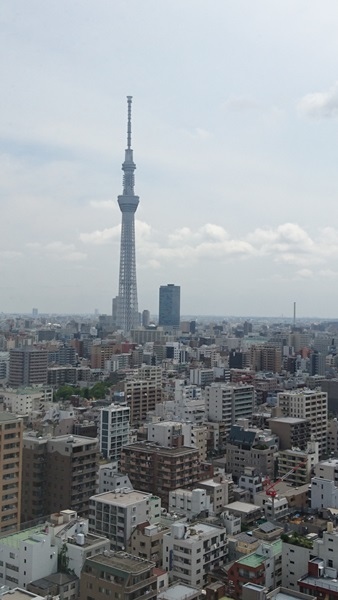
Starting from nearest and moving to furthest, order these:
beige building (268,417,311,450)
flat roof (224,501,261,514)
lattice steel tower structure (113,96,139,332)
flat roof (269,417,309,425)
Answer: flat roof (224,501,261,514) → beige building (268,417,311,450) → flat roof (269,417,309,425) → lattice steel tower structure (113,96,139,332)

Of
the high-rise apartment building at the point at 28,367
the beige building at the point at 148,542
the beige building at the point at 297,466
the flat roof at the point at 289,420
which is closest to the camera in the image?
the beige building at the point at 148,542

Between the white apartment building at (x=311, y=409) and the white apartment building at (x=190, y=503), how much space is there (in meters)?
9.11

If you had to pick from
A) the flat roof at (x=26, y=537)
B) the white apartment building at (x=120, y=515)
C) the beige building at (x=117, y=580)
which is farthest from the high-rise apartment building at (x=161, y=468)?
the beige building at (x=117, y=580)

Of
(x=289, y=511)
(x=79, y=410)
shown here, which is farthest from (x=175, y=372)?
(x=289, y=511)

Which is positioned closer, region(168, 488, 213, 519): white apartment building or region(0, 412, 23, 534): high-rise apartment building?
region(0, 412, 23, 534): high-rise apartment building

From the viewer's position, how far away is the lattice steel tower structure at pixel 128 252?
75750mm

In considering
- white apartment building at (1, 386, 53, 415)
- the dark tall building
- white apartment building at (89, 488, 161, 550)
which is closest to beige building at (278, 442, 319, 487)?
white apartment building at (89, 488, 161, 550)

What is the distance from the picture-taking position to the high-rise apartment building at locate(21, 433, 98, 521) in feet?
44.6

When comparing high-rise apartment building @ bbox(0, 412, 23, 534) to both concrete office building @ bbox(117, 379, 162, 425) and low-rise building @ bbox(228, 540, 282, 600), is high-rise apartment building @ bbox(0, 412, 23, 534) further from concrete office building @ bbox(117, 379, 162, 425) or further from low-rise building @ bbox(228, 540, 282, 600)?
concrete office building @ bbox(117, 379, 162, 425)

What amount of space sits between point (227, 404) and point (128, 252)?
5754 cm

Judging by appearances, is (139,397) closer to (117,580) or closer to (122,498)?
(122,498)

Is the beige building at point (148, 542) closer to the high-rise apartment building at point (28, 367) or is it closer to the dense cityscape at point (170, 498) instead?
the dense cityscape at point (170, 498)

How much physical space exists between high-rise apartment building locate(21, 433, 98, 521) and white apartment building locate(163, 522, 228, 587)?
362 centimetres

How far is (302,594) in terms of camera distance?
28.8 ft
